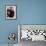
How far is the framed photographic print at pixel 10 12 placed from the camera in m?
4.47

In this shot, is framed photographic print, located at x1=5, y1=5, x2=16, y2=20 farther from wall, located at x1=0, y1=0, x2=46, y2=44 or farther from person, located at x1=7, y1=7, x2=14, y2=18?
wall, located at x1=0, y1=0, x2=46, y2=44

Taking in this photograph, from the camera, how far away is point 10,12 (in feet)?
14.7

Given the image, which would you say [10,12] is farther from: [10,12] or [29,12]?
[29,12]

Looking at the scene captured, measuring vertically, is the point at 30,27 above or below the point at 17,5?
below

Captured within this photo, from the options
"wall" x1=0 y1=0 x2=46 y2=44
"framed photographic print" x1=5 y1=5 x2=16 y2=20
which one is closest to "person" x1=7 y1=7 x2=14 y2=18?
"framed photographic print" x1=5 y1=5 x2=16 y2=20

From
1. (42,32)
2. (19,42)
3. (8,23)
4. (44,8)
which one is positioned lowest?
(19,42)

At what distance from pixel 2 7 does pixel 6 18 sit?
1.25ft

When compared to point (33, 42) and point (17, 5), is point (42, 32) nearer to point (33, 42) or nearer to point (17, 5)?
point (33, 42)

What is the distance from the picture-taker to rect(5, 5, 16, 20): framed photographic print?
14.7 ft

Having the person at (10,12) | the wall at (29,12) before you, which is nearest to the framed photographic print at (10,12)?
the person at (10,12)

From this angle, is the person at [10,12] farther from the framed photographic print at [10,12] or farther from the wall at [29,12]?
the wall at [29,12]

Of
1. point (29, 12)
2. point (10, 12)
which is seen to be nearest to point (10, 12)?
point (10, 12)

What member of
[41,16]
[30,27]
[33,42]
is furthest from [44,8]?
[33,42]

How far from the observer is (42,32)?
4.35m
